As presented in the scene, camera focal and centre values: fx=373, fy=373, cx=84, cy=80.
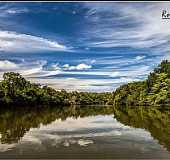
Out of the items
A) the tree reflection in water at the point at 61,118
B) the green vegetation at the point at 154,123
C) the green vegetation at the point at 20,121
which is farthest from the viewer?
the green vegetation at the point at 20,121

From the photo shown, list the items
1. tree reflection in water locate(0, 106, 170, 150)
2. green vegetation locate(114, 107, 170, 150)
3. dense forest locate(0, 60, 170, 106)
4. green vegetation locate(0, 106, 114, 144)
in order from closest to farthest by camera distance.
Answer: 1. green vegetation locate(114, 107, 170, 150)
2. tree reflection in water locate(0, 106, 170, 150)
3. green vegetation locate(0, 106, 114, 144)
4. dense forest locate(0, 60, 170, 106)

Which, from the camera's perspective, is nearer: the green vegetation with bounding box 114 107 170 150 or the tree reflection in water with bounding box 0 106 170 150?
the green vegetation with bounding box 114 107 170 150

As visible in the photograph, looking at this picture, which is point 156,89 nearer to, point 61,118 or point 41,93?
point 41,93

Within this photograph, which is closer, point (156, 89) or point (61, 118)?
point (61, 118)

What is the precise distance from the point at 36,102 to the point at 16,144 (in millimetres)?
79964

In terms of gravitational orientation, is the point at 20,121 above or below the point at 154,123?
above

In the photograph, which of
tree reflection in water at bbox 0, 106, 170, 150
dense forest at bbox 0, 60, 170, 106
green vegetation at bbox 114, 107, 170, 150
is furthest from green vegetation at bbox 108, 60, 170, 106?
green vegetation at bbox 114, 107, 170, 150

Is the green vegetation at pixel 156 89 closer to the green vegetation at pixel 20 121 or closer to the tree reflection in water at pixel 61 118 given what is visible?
the green vegetation at pixel 20 121

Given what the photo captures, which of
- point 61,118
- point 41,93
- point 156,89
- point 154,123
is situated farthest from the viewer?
point 41,93

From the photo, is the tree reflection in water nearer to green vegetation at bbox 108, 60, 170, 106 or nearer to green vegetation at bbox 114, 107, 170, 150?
green vegetation at bbox 114, 107, 170, 150

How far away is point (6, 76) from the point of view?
84.6 metres

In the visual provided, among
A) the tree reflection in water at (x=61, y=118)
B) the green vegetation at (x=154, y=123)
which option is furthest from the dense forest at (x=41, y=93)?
the green vegetation at (x=154, y=123)

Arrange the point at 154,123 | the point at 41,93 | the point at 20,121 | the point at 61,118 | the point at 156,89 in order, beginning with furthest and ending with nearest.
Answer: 1. the point at 41,93
2. the point at 156,89
3. the point at 61,118
4. the point at 20,121
5. the point at 154,123

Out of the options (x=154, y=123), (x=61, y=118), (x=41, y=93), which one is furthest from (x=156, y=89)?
(x=154, y=123)
